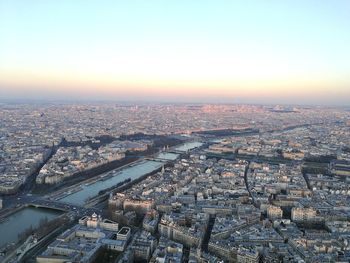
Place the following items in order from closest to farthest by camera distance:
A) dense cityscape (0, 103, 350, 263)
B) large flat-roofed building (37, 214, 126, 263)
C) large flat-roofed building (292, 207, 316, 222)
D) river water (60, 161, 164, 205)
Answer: large flat-roofed building (37, 214, 126, 263) < dense cityscape (0, 103, 350, 263) < large flat-roofed building (292, 207, 316, 222) < river water (60, 161, 164, 205)

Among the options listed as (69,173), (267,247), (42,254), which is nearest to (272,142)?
(69,173)

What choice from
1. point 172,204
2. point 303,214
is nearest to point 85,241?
point 172,204

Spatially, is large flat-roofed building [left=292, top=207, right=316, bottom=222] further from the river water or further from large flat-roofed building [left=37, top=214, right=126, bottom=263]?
the river water

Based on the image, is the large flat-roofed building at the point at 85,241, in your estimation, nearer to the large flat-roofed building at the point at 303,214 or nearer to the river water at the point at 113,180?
the river water at the point at 113,180

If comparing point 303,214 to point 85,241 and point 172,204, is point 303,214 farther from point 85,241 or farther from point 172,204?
point 85,241

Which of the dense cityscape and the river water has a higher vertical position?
the dense cityscape

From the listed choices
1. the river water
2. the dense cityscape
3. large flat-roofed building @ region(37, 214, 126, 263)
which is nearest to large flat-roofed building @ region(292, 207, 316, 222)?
the dense cityscape

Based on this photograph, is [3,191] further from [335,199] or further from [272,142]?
[272,142]

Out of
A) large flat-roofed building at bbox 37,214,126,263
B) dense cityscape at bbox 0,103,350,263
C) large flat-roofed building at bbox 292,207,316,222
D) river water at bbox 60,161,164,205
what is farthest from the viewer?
river water at bbox 60,161,164,205
